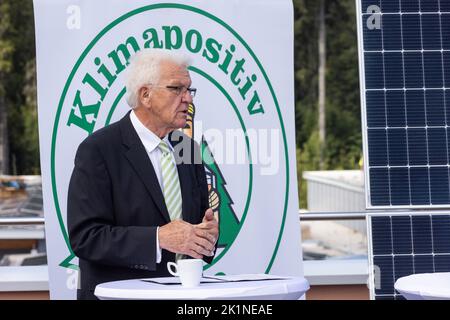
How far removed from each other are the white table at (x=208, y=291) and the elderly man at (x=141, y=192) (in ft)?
1.53

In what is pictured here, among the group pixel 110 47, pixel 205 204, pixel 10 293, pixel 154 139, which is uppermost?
pixel 110 47

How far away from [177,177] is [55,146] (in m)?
0.88

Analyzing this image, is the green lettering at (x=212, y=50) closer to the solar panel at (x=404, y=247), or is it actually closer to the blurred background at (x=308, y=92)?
the solar panel at (x=404, y=247)

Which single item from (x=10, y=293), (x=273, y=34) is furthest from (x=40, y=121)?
(x=10, y=293)

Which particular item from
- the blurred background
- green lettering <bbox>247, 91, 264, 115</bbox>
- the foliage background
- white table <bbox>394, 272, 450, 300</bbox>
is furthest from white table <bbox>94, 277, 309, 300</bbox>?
the foliage background

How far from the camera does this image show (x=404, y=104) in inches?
210

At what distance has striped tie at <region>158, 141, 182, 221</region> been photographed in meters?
4.46

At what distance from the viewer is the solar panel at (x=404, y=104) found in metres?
5.28

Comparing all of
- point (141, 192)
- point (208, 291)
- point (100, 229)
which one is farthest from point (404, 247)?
point (208, 291)

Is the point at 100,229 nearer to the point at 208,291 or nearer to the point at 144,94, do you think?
the point at 144,94

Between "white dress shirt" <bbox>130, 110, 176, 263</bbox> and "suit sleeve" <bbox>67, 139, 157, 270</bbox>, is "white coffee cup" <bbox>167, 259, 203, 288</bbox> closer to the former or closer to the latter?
"suit sleeve" <bbox>67, 139, 157, 270</bbox>

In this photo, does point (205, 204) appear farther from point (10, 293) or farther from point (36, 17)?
point (10, 293)

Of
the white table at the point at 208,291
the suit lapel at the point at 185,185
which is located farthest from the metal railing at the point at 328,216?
the white table at the point at 208,291

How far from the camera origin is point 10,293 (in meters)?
6.50
